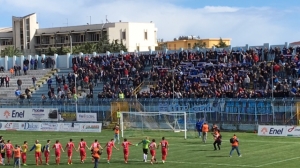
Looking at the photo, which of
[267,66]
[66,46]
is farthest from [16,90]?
[66,46]

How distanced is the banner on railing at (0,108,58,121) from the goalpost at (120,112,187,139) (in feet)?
42.0

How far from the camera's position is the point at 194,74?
6981 centimetres

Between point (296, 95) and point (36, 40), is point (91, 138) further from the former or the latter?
point (36, 40)

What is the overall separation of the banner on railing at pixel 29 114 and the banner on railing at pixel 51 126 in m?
3.07

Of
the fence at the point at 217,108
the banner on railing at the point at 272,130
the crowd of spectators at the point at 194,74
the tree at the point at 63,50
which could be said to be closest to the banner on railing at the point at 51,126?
the fence at the point at 217,108

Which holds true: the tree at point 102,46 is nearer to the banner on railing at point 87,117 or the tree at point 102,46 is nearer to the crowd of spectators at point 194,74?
the crowd of spectators at point 194,74

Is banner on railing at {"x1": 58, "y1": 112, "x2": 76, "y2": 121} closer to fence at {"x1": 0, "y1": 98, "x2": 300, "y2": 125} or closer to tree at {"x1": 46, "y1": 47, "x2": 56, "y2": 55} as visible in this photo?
fence at {"x1": 0, "y1": 98, "x2": 300, "y2": 125}

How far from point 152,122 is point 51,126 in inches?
497

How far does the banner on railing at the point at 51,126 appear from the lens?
63.0 meters

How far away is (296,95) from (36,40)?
92.3 meters

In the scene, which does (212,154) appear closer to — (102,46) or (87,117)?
(87,117)

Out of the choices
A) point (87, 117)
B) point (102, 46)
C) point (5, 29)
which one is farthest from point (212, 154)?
point (5, 29)

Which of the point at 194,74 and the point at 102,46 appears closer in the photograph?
the point at 194,74

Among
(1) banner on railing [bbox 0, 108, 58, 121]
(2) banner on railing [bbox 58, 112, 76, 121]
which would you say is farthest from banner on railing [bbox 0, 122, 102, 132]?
(2) banner on railing [bbox 58, 112, 76, 121]
